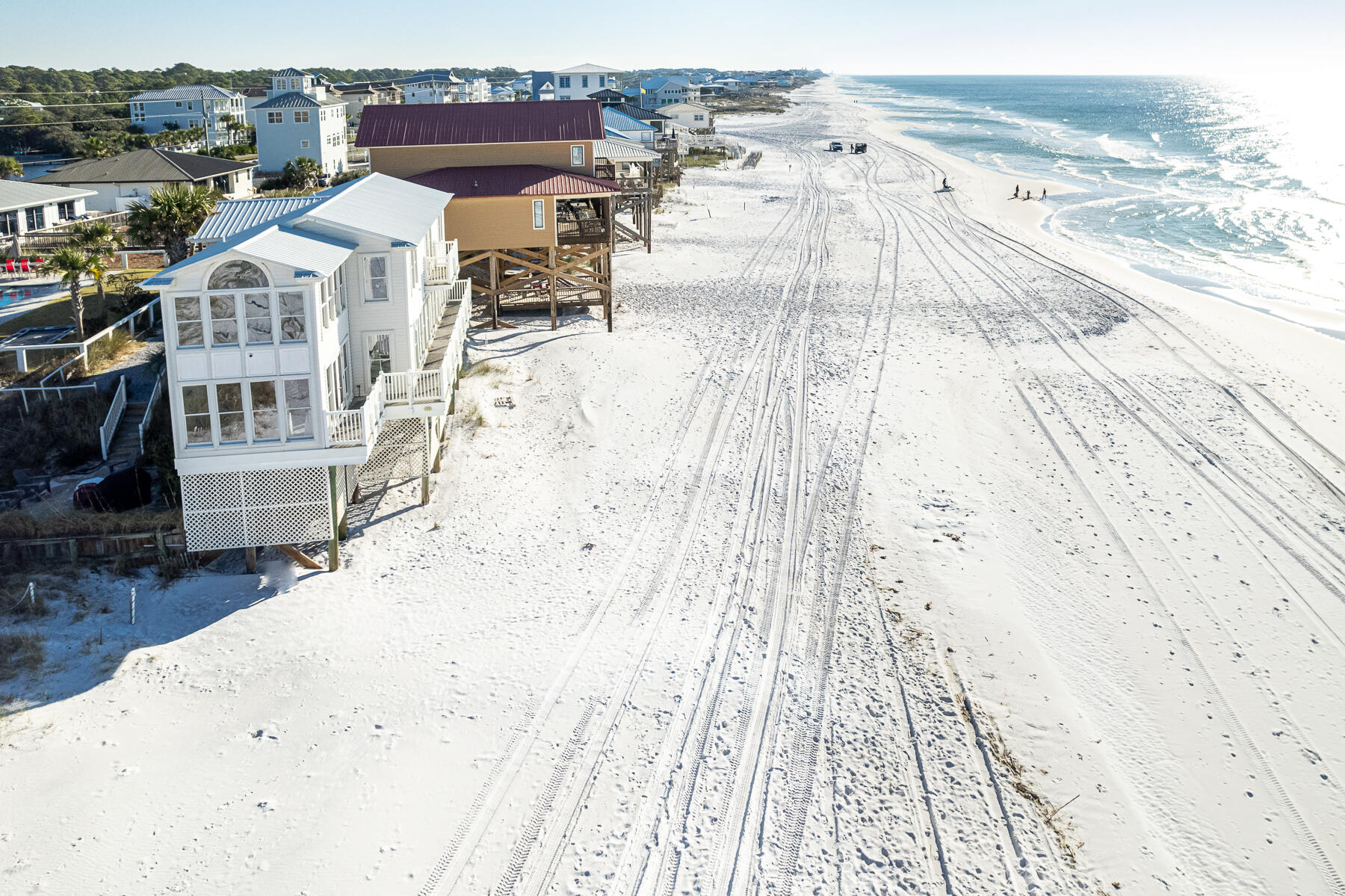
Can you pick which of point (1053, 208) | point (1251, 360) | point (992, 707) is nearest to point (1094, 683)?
point (992, 707)

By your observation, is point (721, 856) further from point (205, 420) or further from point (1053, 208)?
point (1053, 208)

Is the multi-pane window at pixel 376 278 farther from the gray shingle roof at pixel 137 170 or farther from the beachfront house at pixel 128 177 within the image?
the gray shingle roof at pixel 137 170

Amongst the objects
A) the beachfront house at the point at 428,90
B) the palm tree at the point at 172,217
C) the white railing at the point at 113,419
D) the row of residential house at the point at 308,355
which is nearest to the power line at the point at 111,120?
the beachfront house at the point at 428,90

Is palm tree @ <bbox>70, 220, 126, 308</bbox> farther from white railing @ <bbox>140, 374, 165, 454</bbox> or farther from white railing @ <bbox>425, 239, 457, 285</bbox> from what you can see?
white railing @ <bbox>425, 239, 457, 285</bbox>

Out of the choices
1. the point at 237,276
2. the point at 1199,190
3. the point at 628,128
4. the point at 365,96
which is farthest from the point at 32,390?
the point at 365,96

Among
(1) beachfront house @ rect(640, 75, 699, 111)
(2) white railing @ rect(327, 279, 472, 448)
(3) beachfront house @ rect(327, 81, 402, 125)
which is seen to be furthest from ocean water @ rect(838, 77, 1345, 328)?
(3) beachfront house @ rect(327, 81, 402, 125)

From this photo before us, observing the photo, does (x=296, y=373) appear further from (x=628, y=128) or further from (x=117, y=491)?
(x=628, y=128)
